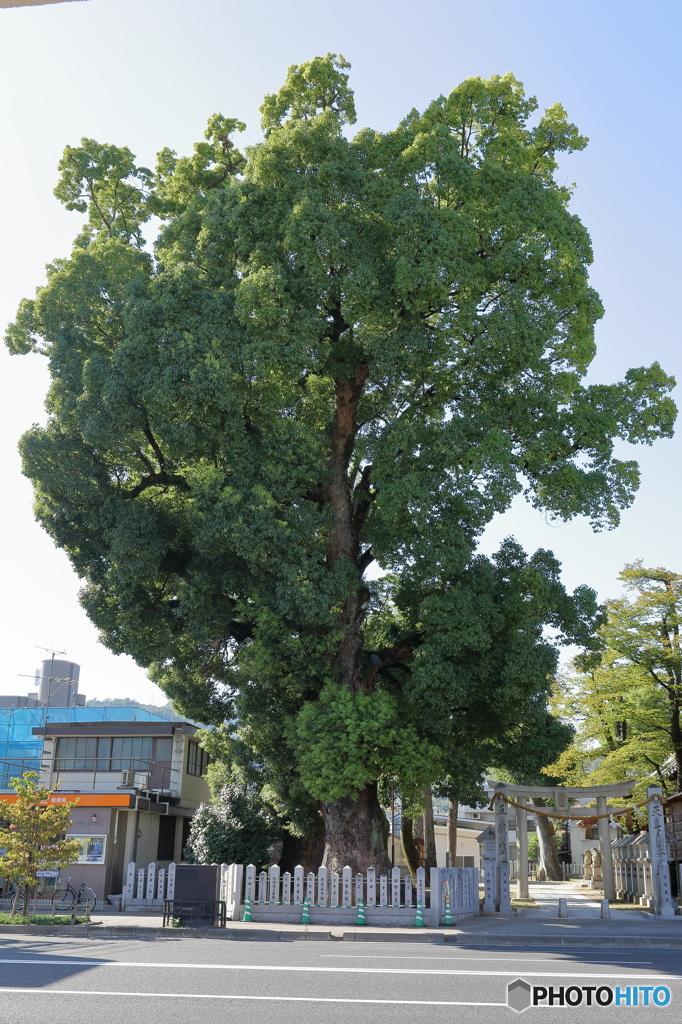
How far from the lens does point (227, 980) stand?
9.74 meters

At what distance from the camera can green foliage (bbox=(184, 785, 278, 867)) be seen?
27.4 m

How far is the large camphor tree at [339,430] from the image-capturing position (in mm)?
21406

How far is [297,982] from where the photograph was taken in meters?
9.62

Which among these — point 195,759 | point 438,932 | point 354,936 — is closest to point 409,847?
point 195,759

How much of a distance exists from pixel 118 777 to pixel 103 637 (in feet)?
32.4

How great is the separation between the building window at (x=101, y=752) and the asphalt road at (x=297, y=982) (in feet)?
64.9

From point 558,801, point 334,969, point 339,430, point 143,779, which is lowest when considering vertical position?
point 334,969

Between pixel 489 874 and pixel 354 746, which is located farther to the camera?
pixel 489 874

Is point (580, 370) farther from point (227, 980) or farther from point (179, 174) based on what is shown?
point (227, 980)

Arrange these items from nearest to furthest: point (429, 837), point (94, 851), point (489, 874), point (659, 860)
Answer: point (659, 860) → point (489, 874) → point (94, 851) → point (429, 837)

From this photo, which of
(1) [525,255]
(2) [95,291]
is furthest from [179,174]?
(1) [525,255]

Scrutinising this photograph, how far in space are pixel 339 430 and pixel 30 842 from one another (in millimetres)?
13184

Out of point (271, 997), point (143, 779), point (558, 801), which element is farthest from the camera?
point (143, 779)

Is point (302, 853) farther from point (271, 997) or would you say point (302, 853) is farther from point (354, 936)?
point (271, 997)
